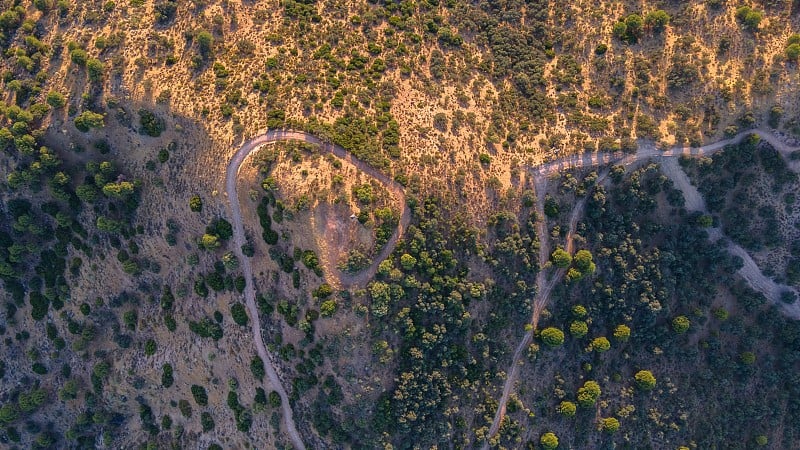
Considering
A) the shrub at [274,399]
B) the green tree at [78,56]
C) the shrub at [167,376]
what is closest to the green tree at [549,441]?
the shrub at [274,399]

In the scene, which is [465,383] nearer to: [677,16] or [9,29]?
[677,16]

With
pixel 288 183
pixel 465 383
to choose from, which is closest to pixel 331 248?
pixel 288 183

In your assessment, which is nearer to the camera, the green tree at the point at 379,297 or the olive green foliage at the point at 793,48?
the green tree at the point at 379,297

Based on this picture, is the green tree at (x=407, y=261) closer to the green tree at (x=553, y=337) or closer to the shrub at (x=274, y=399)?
the green tree at (x=553, y=337)

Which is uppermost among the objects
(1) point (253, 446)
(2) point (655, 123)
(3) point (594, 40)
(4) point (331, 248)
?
(3) point (594, 40)

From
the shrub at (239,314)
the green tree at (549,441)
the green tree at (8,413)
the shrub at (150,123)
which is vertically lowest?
the green tree at (8,413)

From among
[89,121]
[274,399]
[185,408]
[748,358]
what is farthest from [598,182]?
[185,408]

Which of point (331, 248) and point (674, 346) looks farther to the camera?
point (674, 346)
